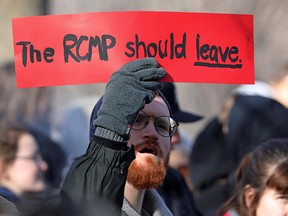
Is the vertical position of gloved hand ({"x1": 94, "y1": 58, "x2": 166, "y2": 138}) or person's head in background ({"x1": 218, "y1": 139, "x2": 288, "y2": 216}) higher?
gloved hand ({"x1": 94, "y1": 58, "x2": 166, "y2": 138})

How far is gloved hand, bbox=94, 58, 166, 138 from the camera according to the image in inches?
145

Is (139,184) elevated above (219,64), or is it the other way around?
(219,64)

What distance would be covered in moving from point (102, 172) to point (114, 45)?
557mm

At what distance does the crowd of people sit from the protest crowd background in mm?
30

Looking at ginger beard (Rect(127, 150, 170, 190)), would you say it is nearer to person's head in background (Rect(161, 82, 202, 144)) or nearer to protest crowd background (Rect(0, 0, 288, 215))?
person's head in background (Rect(161, 82, 202, 144))

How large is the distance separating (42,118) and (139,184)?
3307mm

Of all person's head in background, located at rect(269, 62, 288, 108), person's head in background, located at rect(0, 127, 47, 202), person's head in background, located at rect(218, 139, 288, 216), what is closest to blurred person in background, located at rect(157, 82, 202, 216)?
person's head in background, located at rect(218, 139, 288, 216)

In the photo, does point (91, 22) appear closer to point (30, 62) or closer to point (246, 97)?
point (30, 62)

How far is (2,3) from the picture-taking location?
7.88 m

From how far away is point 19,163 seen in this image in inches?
232

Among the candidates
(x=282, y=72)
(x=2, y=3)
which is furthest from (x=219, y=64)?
(x=282, y=72)

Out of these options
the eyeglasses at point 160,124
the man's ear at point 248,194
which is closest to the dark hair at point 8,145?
the man's ear at point 248,194

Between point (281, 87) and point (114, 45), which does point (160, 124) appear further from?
point (281, 87)

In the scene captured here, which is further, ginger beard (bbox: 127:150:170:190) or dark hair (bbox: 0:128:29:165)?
dark hair (bbox: 0:128:29:165)
